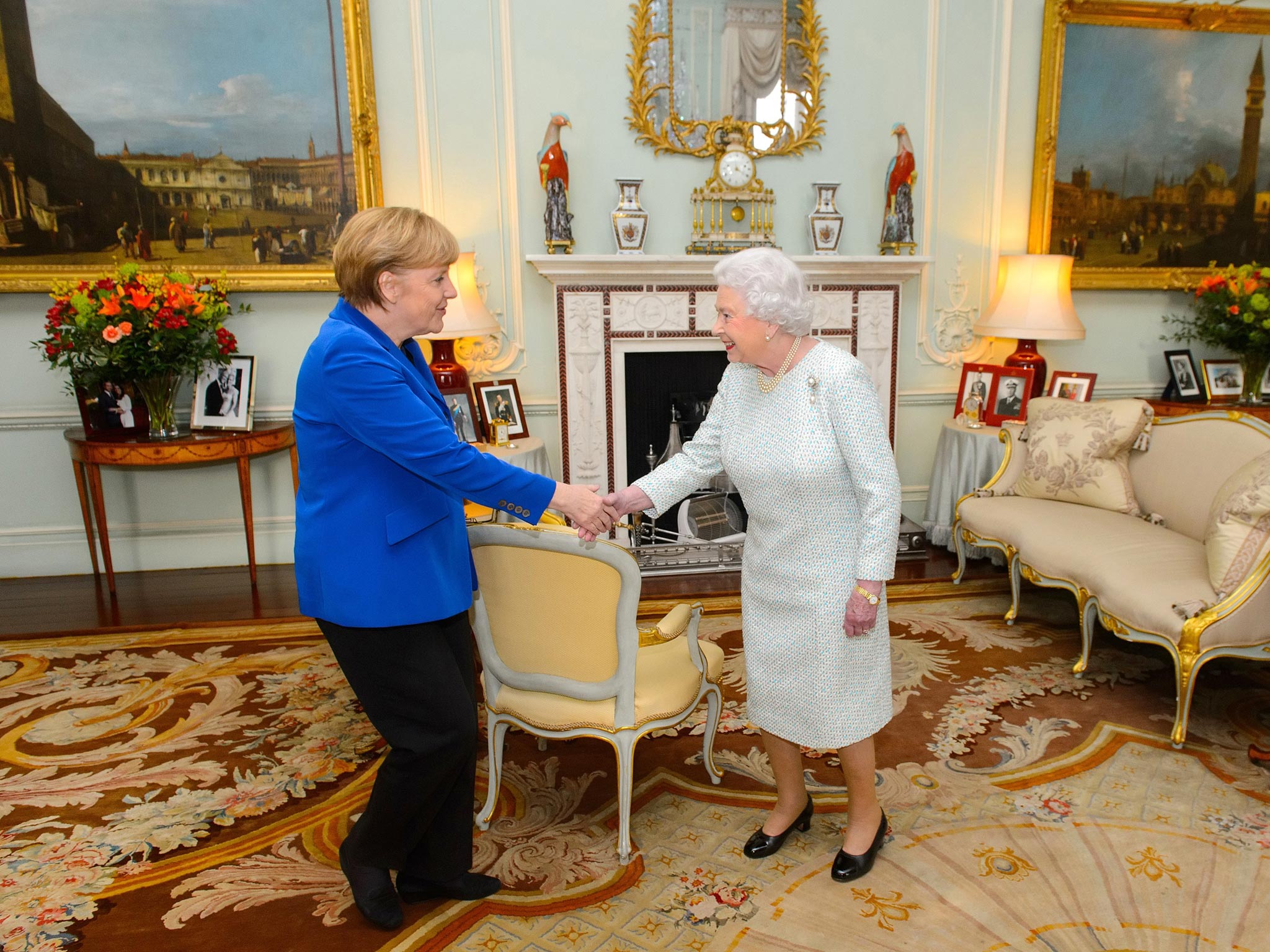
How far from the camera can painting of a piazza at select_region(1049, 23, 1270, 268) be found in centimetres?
526

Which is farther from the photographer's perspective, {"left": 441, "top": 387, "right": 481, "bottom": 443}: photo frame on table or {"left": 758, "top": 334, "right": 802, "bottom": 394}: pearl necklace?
{"left": 441, "top": 387, "right": 481, "bottom": 443}: photo frame on table

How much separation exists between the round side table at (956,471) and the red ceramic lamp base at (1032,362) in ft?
1.27

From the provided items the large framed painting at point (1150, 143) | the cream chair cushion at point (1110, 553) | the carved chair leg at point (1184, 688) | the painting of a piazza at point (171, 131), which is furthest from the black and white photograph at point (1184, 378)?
the painting of a piazza at point (171, 131)

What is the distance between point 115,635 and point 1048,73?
5.82 meters

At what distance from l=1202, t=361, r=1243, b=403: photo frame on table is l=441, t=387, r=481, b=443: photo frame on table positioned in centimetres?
439

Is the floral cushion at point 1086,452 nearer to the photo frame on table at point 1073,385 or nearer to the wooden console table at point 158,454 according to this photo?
the photo frame on table at point 1073,385

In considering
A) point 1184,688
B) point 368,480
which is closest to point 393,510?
point 368,480

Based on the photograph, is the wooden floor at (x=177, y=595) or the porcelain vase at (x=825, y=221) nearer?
the wooden floor at (x=177, y=595)

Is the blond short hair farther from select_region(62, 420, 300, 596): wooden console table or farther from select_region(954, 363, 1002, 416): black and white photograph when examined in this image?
select_region(954, 363, 1002, 416): black and white photograph

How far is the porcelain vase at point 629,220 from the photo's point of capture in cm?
481

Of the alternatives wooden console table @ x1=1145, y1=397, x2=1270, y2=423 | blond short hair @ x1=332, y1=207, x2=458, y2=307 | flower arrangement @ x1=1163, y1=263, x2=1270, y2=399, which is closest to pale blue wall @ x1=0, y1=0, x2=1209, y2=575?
flower arrangement @ x1=1163, y1=263, x2=1270, y2=399

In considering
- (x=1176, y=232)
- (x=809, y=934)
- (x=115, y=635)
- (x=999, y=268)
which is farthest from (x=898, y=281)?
(x=115, y=635)

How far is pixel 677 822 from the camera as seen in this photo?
2.54 m

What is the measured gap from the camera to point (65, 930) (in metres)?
2.14
